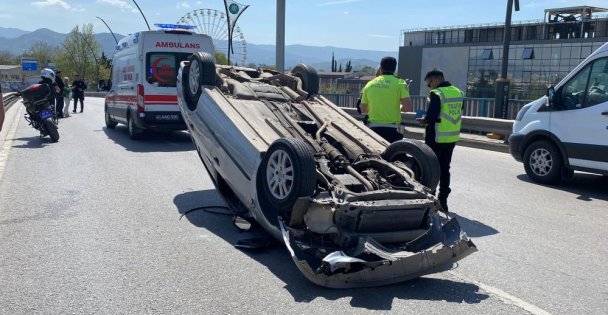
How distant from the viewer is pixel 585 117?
8688mm

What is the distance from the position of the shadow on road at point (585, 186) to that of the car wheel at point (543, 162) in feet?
0.48

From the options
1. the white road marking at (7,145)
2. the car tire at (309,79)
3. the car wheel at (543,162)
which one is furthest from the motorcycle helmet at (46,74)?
the car wheel at (543,162)

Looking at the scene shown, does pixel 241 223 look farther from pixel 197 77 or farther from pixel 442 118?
pixel 442 118

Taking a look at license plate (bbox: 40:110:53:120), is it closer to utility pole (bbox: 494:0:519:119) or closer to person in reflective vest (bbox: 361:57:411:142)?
person in reflective vest (bbox: 361:57:411:142)

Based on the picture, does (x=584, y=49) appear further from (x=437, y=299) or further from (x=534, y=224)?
(x=437, y=299)

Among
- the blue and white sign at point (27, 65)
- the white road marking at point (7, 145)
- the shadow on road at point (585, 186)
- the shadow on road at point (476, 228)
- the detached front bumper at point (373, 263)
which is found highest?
the blue and white sign at point (27, 65)

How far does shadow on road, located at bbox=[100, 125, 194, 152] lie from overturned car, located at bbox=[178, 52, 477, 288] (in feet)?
19.5

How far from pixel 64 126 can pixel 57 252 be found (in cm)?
1386

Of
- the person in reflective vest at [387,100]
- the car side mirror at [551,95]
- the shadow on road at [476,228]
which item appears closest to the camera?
the shadow on road at [476,228]

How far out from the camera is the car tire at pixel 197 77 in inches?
267

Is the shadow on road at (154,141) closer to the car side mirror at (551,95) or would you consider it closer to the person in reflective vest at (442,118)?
the person in reflective vest at (442,118)

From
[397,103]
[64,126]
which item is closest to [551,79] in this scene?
[64,126]

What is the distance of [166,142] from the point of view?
14.0 meters

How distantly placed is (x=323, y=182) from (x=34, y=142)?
10.7m
